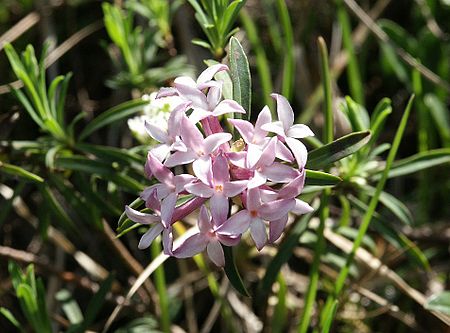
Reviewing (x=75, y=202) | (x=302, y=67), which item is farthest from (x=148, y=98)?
(x=302, y=67)

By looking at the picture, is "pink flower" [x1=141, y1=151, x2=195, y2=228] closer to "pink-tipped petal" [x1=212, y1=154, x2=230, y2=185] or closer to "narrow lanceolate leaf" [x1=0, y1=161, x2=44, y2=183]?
"pink-tipped petal" [x1=212, y1=154, x2=230, y2=185]

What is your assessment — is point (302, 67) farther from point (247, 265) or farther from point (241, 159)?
point (241, 159)

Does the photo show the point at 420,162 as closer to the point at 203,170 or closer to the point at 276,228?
the point at 276,228

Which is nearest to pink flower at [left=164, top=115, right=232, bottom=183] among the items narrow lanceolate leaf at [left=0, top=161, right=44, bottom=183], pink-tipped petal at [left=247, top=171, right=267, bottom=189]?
pink-tipped petal at [left=247, top=171, right=267, bottom=189]

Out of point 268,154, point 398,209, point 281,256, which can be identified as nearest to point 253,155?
point 268,154

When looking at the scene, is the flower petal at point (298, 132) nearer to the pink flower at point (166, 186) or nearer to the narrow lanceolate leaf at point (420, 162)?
the pink flower at point (166, 186)
